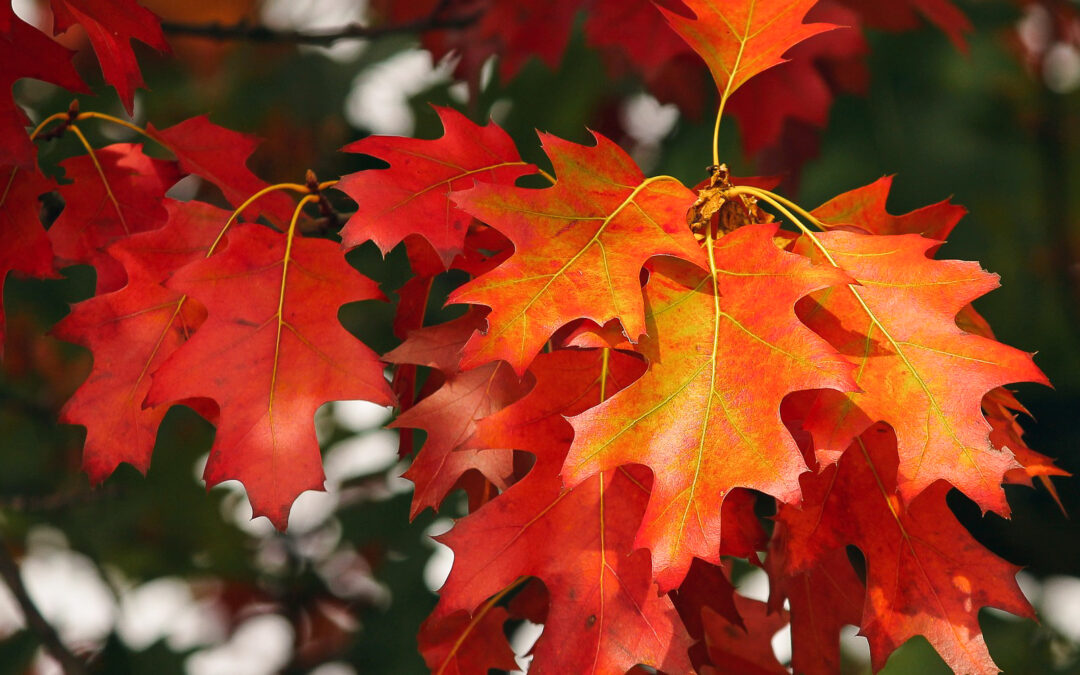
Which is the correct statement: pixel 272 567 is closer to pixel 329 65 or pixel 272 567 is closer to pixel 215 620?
pixel 215 620

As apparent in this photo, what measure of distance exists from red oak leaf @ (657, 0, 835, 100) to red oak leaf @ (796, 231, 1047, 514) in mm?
255

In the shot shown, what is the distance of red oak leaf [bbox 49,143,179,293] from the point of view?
125cm

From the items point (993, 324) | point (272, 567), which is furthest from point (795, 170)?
point (272, 567)

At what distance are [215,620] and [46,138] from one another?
2687mm

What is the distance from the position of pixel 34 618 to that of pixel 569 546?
1165mm

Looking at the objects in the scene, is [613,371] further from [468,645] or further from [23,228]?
[23,228]

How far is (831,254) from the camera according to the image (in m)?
1.01

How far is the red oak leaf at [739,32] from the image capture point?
1.09 meters

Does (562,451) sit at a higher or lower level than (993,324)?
higher

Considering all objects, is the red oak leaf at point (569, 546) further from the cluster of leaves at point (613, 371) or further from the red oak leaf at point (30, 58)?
the red oak leaf at point (30, 58)

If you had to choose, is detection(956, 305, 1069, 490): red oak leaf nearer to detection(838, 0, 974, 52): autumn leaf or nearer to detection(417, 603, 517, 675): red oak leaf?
detection(417, 603, 517, 675): red oak leaf

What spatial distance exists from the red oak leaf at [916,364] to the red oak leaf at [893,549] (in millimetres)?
99

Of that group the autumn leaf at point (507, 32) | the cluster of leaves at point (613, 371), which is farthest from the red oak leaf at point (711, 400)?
the autumn leaf at point (507, 32)

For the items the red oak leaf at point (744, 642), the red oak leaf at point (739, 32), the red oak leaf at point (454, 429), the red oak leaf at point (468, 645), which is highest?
the red oak leaf at point (739, 32)
